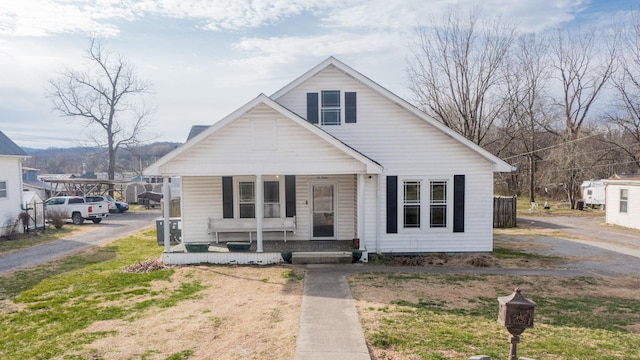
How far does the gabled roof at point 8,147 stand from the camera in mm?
17781

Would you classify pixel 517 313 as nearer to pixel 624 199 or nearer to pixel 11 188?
pixel 11 188

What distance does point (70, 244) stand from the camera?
16.0 m

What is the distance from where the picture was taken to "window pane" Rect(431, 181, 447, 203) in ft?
41.3

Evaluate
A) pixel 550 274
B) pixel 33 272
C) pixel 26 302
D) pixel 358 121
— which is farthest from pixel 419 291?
pixel 33 272

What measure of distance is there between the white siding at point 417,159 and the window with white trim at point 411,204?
0.99 feet

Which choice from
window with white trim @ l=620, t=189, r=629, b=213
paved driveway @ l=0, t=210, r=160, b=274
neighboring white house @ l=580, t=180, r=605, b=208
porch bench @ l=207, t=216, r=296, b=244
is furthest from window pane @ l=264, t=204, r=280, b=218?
neighboring white house @ l=580, t=180, r=605, b=208

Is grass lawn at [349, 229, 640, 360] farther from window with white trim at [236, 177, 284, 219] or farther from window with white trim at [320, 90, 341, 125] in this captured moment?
window with white trim at [320, 90, 341, 125]

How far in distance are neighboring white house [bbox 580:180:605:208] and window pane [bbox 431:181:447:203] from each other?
2611 cm

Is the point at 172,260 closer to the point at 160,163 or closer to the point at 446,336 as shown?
the point at 160,163

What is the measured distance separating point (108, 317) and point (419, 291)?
6.47m

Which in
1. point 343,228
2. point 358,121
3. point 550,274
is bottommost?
point 550,274

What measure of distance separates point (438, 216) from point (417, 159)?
205cm

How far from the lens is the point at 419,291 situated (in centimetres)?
863

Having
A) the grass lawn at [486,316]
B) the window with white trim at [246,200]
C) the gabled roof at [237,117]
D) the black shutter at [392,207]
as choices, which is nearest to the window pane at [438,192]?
the black shutter at [392,207]
